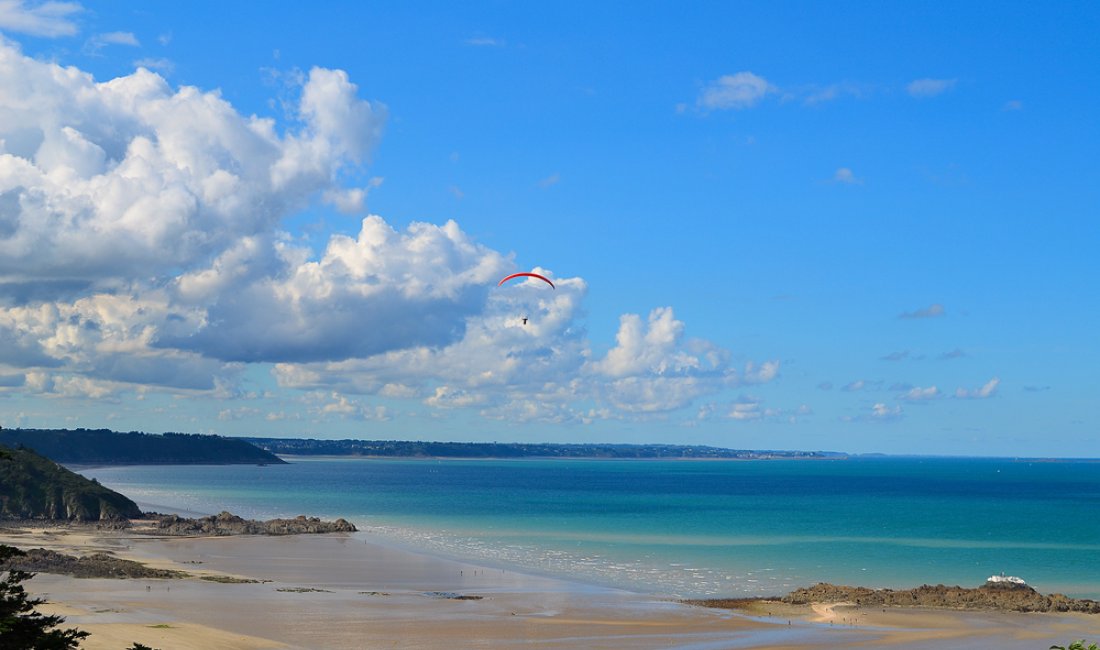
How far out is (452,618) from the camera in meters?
49.4

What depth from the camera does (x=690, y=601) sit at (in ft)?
181

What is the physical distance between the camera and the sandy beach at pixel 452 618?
4366cm

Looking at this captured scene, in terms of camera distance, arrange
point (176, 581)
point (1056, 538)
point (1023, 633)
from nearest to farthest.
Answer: point (1023, 633) → point (176, 581) → point (1056, 538)

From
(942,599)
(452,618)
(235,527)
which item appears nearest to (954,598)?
(942,599)

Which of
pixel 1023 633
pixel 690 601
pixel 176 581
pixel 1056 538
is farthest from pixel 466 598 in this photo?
pixel 1056 538

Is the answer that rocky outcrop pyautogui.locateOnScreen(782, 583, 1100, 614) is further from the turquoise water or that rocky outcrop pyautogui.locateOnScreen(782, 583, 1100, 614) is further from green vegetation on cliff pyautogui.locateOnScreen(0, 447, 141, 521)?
green vegetation on cliff pyautogui.locateOnScreen(0, 447, 141, 521)

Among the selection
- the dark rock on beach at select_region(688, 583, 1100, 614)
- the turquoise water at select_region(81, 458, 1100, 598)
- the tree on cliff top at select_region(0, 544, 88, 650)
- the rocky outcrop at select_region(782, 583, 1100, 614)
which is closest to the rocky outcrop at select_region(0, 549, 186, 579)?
the turquoise water at select_region(81, 458, 1100, 598)

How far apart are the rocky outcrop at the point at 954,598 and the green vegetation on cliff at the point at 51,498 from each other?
6897 cm

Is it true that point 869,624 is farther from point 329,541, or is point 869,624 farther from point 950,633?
point 329,541

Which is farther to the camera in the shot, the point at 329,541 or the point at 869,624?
the point at 329,541

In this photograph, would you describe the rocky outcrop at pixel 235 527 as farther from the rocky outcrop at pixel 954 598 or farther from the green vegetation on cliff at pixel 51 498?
the rocky outcrop at pixel 954 598

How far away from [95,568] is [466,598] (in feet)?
71.8

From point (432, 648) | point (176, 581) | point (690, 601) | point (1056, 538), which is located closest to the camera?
point (432, 648)

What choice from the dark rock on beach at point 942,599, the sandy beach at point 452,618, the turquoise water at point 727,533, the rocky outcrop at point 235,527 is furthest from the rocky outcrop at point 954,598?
the rocky outcrop at point 235,527
